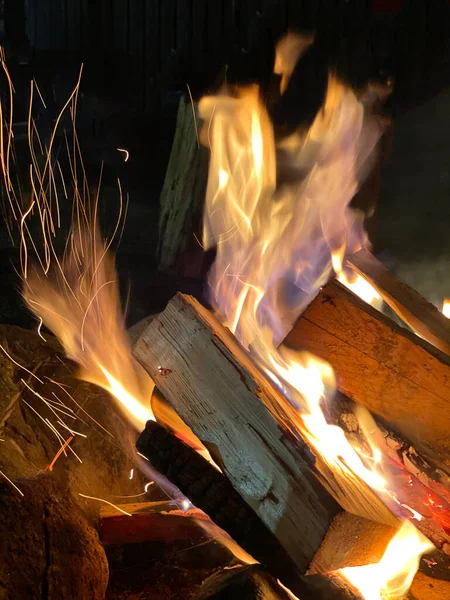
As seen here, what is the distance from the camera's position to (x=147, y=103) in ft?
20.5

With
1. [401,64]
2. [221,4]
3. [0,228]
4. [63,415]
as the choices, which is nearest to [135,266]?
[0,228]

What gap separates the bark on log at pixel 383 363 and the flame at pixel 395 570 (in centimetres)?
44

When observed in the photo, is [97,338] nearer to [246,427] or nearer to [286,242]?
[286,242]

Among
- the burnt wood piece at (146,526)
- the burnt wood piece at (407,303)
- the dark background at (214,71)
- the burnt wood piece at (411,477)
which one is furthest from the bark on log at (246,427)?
the dark background at (214,71)

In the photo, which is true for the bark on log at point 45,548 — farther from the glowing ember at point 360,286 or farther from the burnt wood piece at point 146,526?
the glowing ember at point 360,286

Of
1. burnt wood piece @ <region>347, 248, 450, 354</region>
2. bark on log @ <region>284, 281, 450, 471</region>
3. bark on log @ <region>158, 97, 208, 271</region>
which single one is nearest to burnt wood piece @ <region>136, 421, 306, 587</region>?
bark on log @ <region>284, 281, 450, 471</region>

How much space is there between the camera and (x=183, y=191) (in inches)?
188

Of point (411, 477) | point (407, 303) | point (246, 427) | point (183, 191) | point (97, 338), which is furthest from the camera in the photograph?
point (183, 191)

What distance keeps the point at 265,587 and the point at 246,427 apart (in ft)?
1.52

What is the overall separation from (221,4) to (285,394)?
15.3 ft

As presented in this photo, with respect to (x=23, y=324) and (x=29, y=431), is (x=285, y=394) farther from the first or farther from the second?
(x=23, y=324)

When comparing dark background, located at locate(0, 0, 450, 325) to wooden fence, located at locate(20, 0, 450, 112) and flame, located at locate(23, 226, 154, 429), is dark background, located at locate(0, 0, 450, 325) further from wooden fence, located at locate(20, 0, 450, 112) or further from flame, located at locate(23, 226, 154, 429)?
flame, located at locate(23, 226, 154, 429)

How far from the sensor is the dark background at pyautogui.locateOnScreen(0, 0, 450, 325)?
5609 mm

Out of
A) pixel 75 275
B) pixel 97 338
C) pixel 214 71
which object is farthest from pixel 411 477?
pixel 214 71
